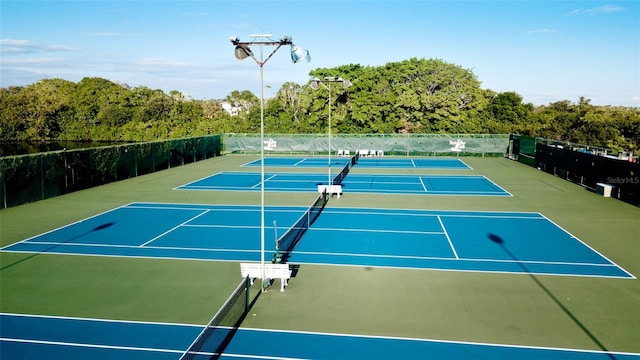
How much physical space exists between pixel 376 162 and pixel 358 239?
1127 inches

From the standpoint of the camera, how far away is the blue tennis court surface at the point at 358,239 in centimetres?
1612

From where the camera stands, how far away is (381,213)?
77.6ft

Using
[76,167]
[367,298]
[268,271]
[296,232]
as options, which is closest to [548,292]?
[367,298]

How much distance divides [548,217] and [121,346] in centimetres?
1917

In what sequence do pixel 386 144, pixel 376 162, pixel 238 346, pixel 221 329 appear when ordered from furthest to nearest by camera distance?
pixel 386 144 < pixel 376 162 < pixel 221 329 < pixel 238 346

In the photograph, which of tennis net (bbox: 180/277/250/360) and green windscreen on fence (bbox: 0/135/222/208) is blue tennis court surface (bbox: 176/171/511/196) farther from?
tennis net (bbox: 180/277/250/360)

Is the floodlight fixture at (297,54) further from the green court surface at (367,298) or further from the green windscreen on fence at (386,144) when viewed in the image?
the green windscreen on fence at (386,144)

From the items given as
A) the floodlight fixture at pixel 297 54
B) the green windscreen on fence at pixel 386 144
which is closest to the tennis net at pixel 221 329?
the floodlight fixture at pixel 297 54

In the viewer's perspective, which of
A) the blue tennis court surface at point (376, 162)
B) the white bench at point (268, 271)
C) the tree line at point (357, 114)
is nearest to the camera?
the white bench at point (268, 271)

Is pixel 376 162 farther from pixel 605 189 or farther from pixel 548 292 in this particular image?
pixel 548 292

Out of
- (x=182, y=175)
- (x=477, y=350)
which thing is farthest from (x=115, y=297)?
(x=182, y=175)

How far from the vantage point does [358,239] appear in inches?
741

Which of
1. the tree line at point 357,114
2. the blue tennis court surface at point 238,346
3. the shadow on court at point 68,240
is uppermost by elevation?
the tree line at point 357,114

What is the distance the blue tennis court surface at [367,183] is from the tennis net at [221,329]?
61.2 feet
